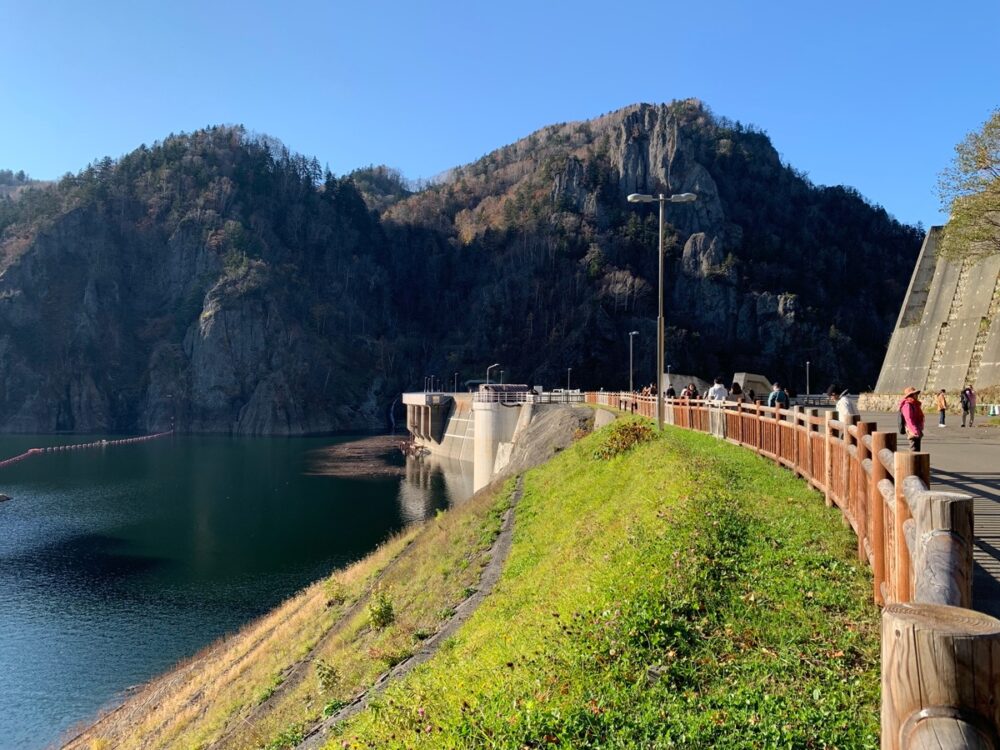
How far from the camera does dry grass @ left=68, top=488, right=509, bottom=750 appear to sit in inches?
542

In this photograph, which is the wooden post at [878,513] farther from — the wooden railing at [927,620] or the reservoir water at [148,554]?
the reservoir water at [148,554]

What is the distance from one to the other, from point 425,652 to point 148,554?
3727 cm

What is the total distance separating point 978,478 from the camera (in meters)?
14.2

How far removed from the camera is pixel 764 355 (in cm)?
14600

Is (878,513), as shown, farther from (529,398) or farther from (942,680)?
(529,398)

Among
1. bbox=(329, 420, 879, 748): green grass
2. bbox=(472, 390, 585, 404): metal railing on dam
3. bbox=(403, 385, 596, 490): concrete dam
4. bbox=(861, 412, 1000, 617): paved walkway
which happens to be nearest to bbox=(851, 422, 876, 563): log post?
bbox=(329, 420, 879, 748): green grass

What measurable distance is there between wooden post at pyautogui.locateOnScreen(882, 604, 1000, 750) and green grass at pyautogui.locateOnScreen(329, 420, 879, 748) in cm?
304

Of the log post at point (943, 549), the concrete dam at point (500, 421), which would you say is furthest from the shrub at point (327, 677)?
the concrete dam at point (500, 421)

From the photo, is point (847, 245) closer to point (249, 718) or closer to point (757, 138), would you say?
point (757, 138)

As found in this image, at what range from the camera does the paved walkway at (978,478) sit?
747cm

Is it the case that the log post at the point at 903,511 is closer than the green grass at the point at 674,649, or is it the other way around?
the log post at the point at 903,511

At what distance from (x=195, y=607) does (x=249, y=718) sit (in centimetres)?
2016

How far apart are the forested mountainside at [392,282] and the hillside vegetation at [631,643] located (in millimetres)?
124600

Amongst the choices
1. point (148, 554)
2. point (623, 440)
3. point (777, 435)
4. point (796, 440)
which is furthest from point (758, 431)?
point (148, 554)
